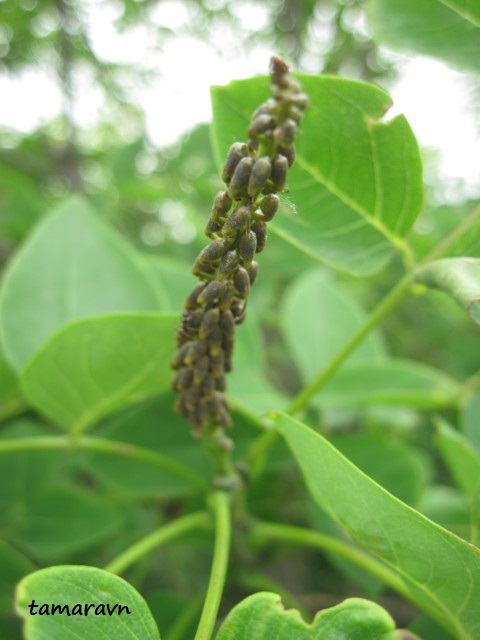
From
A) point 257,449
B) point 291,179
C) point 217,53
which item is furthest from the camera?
point 217,53

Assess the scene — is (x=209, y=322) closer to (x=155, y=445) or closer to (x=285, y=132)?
(x=285, y=132)

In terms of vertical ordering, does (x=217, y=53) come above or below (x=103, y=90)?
above

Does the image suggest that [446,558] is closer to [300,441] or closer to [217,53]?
[300,441]

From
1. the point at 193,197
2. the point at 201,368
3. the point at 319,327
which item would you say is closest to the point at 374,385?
the point at 319,327

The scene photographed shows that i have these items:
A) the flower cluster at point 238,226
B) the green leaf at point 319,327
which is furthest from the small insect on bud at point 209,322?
the green leaf at point 319,327

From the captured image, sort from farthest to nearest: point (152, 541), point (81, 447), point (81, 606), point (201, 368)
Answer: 1. point (81, 447)
2. point (152, 541)
3. point (201, 368)
4. point (81, 606)

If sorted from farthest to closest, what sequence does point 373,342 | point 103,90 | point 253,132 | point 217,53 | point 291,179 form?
point 103,90, point 217,53, point 373,342, point 291,179, point 253,132

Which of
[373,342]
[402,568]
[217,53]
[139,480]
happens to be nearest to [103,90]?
[217,53]
